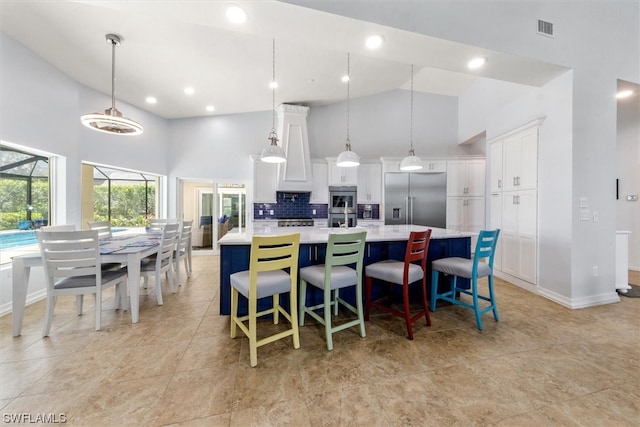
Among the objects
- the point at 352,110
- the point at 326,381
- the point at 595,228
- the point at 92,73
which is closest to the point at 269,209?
the point at 352,110

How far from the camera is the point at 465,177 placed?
17.2 feet

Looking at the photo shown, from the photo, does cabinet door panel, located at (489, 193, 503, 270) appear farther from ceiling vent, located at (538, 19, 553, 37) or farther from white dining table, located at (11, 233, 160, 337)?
white dining table, located at (11, 233, 160, 337)

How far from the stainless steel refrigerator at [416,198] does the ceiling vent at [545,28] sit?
2.78 meters

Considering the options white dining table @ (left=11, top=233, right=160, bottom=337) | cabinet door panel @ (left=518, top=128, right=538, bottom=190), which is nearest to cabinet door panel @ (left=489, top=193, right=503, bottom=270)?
cabinet door panel @ (left=518, top=128, right=538, bottom=190)

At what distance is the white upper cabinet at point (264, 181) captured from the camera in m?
5.32

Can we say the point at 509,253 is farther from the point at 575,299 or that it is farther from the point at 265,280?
the point at 265,280

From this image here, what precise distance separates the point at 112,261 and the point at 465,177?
5952mm

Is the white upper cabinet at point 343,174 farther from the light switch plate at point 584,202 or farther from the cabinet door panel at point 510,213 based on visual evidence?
the light switch plate at point 584,202

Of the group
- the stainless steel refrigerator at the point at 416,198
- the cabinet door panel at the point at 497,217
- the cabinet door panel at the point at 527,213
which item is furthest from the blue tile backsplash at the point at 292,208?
the cabinet door panel at the point at 527,213

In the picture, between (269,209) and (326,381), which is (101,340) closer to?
(326,381)

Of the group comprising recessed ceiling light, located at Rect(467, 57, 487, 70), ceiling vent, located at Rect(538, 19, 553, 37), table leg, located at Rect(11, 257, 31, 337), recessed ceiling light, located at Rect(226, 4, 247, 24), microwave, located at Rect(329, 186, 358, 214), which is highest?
ceiling vent, located at Rect(538, 19, 553, 37)

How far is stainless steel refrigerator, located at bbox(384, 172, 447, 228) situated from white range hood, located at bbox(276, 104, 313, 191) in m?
1.77

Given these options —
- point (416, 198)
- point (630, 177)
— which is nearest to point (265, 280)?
point (416, 198)

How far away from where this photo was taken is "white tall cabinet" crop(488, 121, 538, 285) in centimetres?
333
